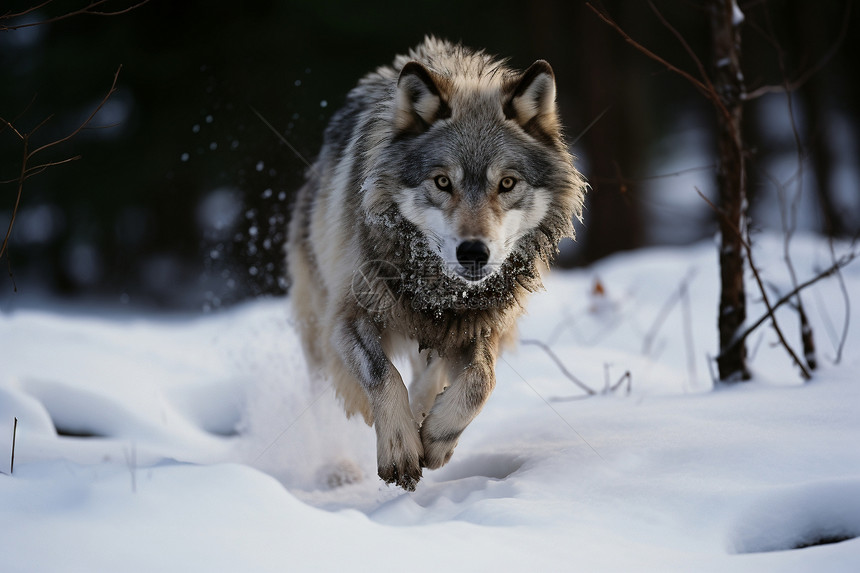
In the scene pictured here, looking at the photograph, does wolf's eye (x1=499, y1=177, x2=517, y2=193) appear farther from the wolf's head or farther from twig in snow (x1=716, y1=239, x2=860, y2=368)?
twig in snow (x1=716, y1=239, x2=860, y2=368)

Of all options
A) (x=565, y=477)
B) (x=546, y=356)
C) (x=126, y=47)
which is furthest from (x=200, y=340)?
(x=126, y=47)

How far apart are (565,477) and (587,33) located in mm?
9061

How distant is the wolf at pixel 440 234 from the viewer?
2773mm

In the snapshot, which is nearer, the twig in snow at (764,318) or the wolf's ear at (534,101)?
the wolf's ear at (534,101)

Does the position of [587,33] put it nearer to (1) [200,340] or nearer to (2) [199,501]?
(1) [200,340]

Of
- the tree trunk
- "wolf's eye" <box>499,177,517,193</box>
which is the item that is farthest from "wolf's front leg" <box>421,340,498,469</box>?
the tree trunk

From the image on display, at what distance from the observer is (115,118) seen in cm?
999

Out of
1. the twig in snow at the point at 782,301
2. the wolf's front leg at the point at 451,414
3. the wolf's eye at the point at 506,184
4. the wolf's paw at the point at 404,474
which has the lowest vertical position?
the wolf's paw at the point at 404,474

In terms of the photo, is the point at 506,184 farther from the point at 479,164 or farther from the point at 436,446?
the point at 436,446

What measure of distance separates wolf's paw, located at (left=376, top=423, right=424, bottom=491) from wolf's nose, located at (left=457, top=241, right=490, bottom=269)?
724 millimetres

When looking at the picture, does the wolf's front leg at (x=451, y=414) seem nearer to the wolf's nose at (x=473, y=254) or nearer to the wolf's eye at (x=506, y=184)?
the wolf's nose at (x=473, y=254)

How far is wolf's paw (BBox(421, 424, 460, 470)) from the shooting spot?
2.81 meters

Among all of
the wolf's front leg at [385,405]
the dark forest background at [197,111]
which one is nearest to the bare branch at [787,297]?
the wolf's front leg at [385,405]

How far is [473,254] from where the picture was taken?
2557mm
